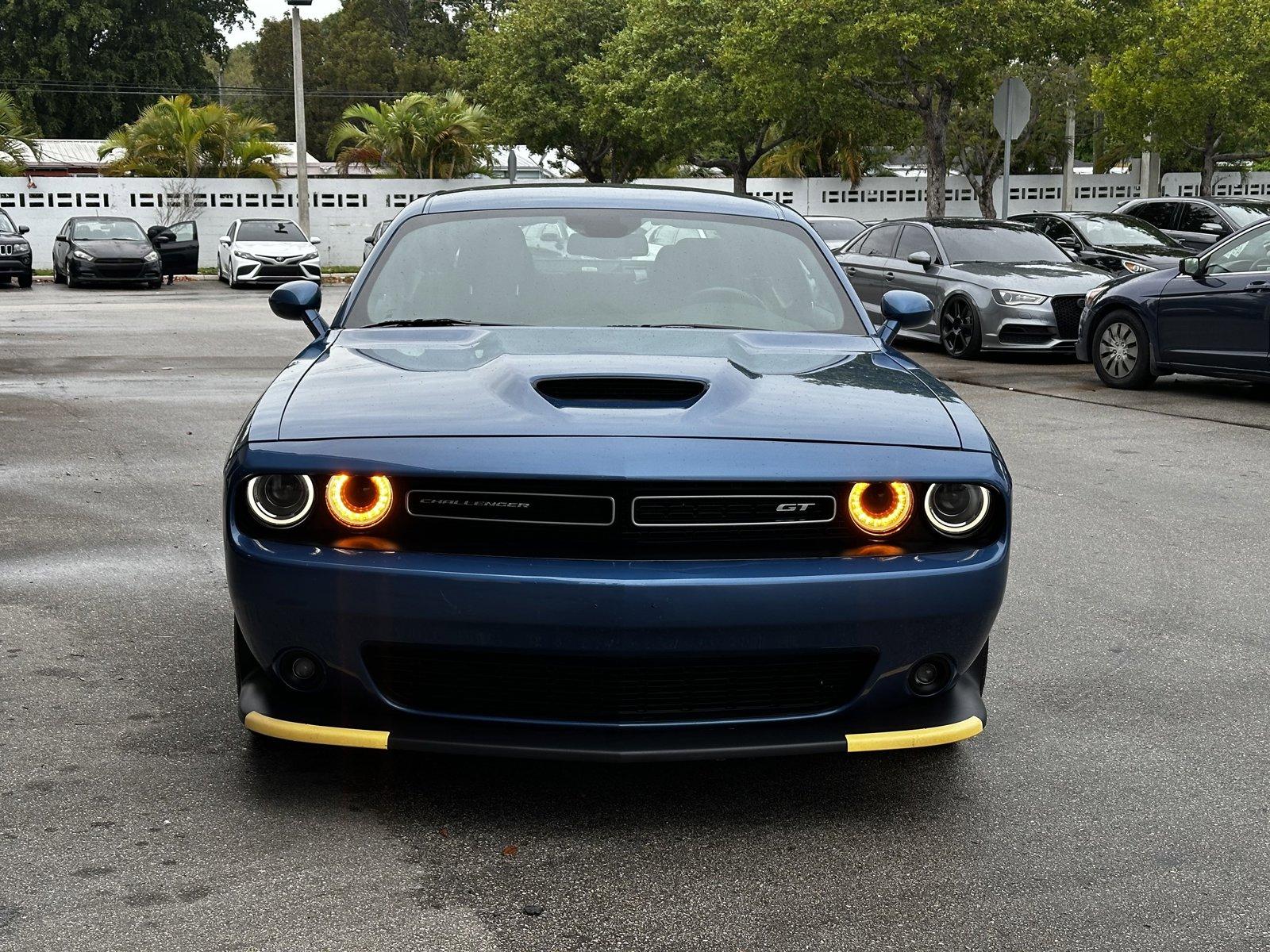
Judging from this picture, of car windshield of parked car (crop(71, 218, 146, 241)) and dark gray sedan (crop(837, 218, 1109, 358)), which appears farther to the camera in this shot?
car windshield of parked car (crop(71, 218, 146, 241))

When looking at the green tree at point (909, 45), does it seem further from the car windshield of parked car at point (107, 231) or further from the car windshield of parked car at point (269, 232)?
the car windshield of parked car at point (107, 231)

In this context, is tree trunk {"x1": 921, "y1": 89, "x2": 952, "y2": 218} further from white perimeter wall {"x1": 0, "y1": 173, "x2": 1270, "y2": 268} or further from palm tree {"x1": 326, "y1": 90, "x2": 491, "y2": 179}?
palm tree {"x1": 326, "y1": 90, "x2": 491, "y2": 179}

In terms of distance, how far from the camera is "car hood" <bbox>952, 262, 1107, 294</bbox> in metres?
14.4

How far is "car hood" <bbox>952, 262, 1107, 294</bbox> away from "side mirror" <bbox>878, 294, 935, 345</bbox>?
987 cm

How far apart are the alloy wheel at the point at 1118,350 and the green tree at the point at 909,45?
13.5m

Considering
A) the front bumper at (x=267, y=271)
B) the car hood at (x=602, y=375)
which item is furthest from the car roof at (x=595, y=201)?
the front bumper at (x=267, y=271)

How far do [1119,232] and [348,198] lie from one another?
21.8 m

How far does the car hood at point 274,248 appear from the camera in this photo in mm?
28891

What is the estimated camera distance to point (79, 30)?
56.2 m

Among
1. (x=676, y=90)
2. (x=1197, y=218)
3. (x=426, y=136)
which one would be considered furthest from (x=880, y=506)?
(x=426, y=136)

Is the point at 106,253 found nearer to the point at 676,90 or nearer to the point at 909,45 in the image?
the point at 676,90

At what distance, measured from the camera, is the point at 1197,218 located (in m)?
21.7

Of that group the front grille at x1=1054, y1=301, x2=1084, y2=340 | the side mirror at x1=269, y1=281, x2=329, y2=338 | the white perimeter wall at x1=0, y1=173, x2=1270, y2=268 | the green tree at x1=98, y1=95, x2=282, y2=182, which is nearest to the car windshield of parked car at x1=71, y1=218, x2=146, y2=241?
the white perimeter wall at x1=0, y1=173, x2=1270, y2=268

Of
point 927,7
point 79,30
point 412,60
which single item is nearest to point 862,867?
point 927,7
